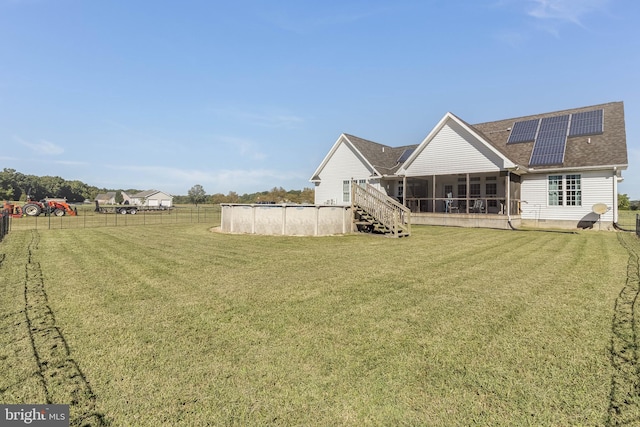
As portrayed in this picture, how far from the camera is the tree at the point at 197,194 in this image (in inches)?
4086

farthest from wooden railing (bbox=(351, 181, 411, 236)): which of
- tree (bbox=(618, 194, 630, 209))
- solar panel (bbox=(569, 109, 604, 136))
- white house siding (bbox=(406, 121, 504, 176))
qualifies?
tree (bbox=(618, 194, 630, 209))

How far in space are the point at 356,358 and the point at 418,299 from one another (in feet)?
7.30

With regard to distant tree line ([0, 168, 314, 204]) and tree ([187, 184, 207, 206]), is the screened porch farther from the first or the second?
tree ([187, 184, 207, 206])

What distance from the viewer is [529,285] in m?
5.86

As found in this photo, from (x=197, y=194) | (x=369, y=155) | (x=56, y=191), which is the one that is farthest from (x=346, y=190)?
(x=56, y=191)

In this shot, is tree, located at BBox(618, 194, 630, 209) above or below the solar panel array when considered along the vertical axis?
below

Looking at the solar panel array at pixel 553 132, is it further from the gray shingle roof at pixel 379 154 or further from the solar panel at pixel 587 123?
the gray shingle roof at pixel 379 154

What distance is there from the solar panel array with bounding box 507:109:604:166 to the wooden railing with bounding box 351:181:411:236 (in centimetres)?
1062

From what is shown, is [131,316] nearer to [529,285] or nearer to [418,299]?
[418,299]

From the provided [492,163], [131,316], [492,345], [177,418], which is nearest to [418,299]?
[492,345]

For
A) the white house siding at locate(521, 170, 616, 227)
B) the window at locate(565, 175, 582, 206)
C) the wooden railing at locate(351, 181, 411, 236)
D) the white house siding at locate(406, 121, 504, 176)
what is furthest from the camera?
the white house siding at locate(406, 121, 504, 176)

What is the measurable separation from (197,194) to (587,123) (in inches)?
4284

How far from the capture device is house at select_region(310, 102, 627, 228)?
17125mm

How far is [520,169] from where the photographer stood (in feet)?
58.7
